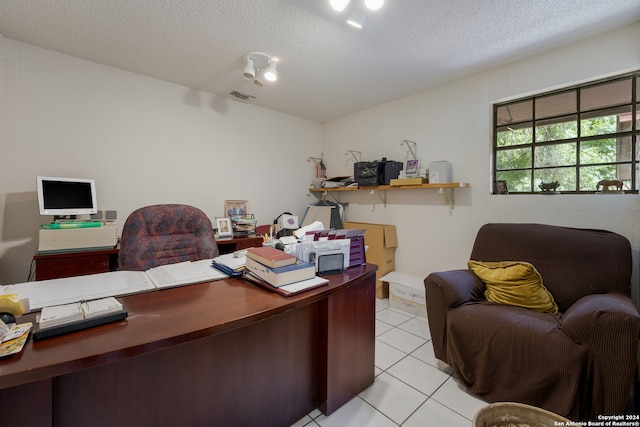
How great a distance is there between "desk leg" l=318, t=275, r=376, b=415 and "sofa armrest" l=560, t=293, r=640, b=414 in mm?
1029

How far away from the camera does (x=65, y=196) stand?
2170 mm

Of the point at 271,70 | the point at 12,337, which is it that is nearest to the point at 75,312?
the point at 12,337

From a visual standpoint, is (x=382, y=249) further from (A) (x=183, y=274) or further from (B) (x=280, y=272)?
(A) (x=183, y=274)

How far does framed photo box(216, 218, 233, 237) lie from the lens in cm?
296

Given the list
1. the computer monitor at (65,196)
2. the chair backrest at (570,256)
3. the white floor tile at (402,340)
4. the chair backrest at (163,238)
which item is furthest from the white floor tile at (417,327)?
the computer monitor at (65,196)

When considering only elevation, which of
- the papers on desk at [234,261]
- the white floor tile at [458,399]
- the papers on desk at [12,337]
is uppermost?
the papers on desk at [234,261]

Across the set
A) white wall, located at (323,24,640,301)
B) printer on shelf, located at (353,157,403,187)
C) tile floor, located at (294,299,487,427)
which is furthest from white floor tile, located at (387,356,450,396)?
printer on shelf, located at (353,157,403,187)

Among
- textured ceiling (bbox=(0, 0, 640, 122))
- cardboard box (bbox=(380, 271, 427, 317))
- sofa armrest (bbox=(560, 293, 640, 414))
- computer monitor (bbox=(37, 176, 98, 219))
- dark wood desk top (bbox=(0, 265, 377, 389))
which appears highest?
textured ceiling (bbox=(0, 0, 640, 122))

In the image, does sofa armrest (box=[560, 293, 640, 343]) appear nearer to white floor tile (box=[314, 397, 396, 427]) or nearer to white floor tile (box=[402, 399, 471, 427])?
white floor tile (box=[402, 399, 471, 427])

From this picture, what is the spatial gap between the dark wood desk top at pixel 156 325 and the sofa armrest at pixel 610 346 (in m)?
1.21

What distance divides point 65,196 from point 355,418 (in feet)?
8.76

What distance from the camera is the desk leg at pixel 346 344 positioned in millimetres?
1349

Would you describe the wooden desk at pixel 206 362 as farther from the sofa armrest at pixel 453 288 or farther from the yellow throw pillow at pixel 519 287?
the yellow throw pillow at pixel 519 287

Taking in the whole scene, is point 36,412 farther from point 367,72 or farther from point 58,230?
point 367,72
